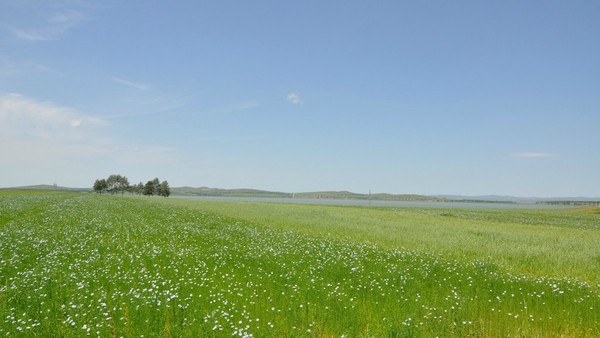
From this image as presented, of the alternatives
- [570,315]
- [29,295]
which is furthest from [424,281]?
[29,295]

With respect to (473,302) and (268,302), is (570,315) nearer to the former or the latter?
(473,302)

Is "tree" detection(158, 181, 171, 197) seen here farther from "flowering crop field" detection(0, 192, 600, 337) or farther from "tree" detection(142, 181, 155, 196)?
"flowering crop field" detection(0, 192, 600, 337)

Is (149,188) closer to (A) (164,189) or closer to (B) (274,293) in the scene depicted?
(A) (164,189)

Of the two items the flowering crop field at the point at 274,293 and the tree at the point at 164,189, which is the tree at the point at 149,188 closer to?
the tree at the point at 164,189

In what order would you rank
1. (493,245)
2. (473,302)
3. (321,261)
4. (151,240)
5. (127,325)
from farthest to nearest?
(493,245)
(151,240)
(321,261)
(473,302)
(127,325)

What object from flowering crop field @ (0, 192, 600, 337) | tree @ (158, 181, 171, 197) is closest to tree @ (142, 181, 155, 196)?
tree @ (158, 181, 171, 197)

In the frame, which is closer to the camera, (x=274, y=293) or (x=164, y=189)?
(x=274, y=293)

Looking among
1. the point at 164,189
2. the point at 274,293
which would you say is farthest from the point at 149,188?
the point at 274,293

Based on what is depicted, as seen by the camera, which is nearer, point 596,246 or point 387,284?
point 387,284

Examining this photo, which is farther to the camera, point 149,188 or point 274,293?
point 149,188

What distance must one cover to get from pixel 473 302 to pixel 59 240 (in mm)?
19484

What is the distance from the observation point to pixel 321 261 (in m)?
15.6

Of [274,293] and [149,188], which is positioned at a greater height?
[149,188]

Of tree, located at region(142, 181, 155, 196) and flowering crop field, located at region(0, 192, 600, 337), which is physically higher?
tree, located at region(142, 181, 155, 196)
